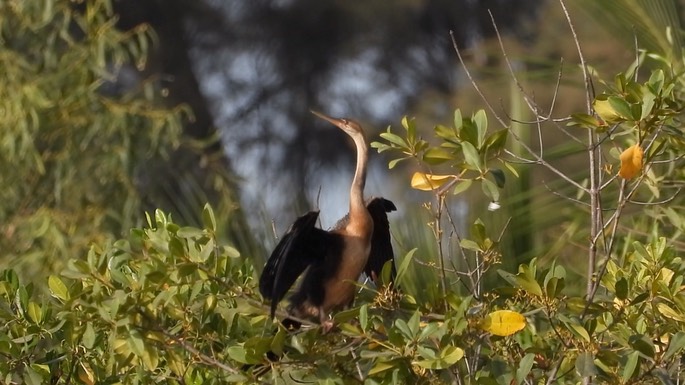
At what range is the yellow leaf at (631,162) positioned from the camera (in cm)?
213

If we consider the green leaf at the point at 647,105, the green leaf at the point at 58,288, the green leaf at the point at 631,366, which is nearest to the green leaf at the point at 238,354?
the green leaf at the point at 58,288

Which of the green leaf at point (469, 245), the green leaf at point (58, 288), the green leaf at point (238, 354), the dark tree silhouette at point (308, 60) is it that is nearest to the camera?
the green leaf at point (238, 354)

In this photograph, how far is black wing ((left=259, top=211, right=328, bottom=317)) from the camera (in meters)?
2.38

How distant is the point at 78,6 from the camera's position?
991 centimetres

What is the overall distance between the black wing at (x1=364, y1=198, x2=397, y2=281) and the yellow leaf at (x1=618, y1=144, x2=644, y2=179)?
2.26 feet

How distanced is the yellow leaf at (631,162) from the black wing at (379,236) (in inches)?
27.1

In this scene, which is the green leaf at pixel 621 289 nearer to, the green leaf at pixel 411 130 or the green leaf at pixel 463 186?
the green leaf at pixel 463 186

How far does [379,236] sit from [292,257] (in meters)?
0.28

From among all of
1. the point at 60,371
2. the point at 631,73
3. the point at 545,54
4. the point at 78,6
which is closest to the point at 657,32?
the point at 631,73

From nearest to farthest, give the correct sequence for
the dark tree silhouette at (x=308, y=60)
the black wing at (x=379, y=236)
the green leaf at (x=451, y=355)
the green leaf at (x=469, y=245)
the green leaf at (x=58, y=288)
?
the green leaf at (x=451, y=355) < the green leaf at (x=469, y=245) < the green leaf at (x=58, y=288) < the black wing at (x=379, y=236) < the dark tree silhouette at (x=308, y=60)

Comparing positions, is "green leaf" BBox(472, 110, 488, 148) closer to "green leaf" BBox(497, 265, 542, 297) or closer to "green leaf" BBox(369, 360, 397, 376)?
"green leaf" BBox(497, 265, 542, 297)

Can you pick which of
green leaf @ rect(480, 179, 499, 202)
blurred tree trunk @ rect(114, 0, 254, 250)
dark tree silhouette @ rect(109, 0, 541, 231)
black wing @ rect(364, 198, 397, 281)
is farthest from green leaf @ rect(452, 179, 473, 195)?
dark tree silhouette @ rect(109, 0, 541, 231)

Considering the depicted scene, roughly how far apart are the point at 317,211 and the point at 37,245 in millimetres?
3696

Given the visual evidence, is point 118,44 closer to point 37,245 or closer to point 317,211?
point 37,245
